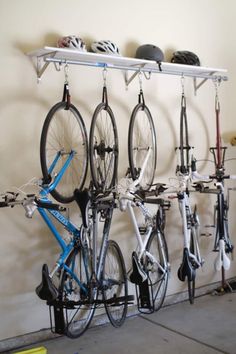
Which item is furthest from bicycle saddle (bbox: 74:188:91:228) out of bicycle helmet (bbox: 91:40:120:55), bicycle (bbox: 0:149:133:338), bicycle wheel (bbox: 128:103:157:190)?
bicycle helmet (bbox: 91:40:120:55)

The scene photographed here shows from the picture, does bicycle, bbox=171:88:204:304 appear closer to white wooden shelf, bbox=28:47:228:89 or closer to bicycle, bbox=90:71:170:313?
bicycle, bbox=90:71:170:313

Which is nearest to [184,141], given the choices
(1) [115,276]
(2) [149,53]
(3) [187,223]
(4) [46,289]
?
(3) [187,223]

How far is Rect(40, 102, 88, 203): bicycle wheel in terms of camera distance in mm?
3426

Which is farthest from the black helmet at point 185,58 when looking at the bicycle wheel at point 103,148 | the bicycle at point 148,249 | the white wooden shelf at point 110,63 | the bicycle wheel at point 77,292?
the bicycle wheel at point 77,292

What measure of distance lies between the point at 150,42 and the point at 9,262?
2.36m

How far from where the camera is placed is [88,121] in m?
3.75

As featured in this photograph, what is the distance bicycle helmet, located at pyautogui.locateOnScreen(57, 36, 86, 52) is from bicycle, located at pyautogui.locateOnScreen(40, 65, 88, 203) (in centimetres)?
26

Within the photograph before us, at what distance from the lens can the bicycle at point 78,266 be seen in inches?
119

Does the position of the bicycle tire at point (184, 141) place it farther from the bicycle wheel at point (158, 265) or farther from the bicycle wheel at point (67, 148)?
the bicycle wheel at point (67, 148)

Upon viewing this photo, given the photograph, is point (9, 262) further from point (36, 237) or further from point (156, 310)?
point (156, 310)

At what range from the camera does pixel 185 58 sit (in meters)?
4.09

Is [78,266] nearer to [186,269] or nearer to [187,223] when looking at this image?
[186,269]

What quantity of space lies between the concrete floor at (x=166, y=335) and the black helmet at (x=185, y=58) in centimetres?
230

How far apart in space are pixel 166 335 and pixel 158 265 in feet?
1.91
